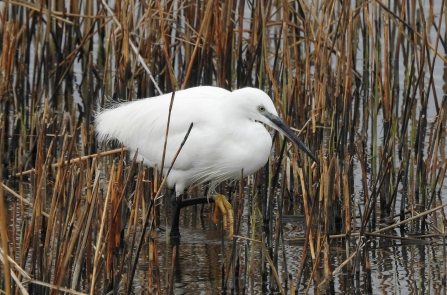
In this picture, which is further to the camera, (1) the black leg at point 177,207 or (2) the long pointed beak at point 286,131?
(1) the black leg at point 177,207

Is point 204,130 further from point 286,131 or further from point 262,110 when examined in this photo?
point 286,131

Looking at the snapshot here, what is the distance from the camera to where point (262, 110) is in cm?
447

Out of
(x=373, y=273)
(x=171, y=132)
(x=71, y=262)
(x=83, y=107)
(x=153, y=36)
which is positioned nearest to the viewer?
(x=71, y=262)

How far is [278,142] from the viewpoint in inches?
214

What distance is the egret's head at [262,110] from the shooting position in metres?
4.34

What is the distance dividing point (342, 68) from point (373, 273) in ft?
5.27

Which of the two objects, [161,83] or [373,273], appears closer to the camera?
[373,273]

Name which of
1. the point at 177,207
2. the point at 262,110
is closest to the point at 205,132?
the point at 262,110

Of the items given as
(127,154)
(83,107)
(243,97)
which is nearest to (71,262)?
(243,97)

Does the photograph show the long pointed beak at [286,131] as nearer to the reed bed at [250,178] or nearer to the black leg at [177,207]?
the reed bed at [250,178]

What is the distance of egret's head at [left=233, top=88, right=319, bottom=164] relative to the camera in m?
4.34

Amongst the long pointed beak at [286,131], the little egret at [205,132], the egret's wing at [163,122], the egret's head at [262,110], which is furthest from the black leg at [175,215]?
the long pointed beak at [286,131]

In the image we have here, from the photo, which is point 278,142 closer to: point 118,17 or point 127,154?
point 127,154

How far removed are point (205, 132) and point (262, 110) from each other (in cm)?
43
